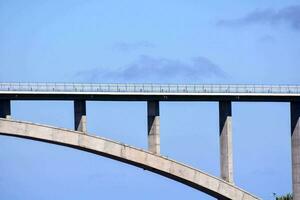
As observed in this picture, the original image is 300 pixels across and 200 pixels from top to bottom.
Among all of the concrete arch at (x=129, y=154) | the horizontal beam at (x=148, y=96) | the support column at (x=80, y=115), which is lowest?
the concrete arch at (x=129, y=154)

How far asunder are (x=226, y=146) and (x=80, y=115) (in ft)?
35.9

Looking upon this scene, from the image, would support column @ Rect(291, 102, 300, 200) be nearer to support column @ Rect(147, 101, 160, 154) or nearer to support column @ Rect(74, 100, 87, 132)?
support column @ Rect(147, 101, 160, 154)

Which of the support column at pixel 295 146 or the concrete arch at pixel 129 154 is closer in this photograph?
the concrete arch at pixel 129 154

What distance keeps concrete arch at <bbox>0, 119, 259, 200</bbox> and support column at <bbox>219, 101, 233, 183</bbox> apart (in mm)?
853

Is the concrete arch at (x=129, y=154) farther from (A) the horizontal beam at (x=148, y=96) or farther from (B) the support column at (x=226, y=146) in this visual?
(A) the horizontal beam at (x=148, y=96)

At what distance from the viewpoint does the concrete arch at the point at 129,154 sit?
96.2 meters

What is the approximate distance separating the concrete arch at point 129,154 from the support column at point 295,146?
11.6 feet

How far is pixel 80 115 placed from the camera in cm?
9800

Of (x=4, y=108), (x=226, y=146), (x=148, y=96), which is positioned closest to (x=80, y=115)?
(x=148, y=96)

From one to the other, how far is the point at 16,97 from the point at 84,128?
531cm

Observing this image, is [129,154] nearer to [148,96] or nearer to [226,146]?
[148,96]

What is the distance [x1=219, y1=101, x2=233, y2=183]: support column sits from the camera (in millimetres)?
100188

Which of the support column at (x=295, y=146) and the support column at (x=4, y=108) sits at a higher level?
the support column at (x=4, y=108)

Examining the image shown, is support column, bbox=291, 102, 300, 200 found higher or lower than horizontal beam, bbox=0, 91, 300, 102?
lower
